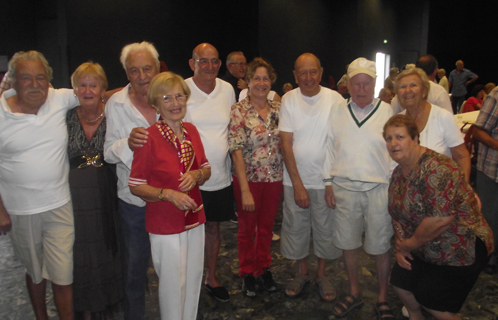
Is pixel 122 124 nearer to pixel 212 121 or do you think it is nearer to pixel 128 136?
pixel 128 136

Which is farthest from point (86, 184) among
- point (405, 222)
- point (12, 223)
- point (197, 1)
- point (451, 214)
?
point (197, 1)

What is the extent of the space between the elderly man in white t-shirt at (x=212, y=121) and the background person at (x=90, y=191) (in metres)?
0.60

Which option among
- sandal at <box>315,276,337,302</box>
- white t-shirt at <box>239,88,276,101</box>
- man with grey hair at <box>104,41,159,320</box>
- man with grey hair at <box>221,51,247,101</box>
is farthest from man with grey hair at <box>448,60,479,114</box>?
man with grey hair at <box>104,41,159,320</box>

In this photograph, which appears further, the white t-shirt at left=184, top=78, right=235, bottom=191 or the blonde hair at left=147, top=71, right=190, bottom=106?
the white t-shirt at left=184, top=78, right=235, bottom=191

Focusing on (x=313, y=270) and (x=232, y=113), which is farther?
(x=313, y=270)

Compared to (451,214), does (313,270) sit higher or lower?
lower

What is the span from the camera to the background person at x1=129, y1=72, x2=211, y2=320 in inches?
78.6

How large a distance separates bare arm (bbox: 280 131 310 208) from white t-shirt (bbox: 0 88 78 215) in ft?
4.55

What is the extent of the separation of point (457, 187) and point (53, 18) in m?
5.23

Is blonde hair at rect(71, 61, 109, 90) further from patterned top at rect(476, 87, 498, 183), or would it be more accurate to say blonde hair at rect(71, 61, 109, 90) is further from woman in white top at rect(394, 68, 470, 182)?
patterned top at rect(476, 87, 498, 183)

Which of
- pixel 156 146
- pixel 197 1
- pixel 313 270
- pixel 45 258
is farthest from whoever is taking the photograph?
pixel 197 1

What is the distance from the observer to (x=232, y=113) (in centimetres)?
285

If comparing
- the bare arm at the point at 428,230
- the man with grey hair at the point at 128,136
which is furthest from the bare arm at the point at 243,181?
the bare arm at the point at 428,230

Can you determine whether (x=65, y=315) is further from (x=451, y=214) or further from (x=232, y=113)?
(x=451, y=214)
